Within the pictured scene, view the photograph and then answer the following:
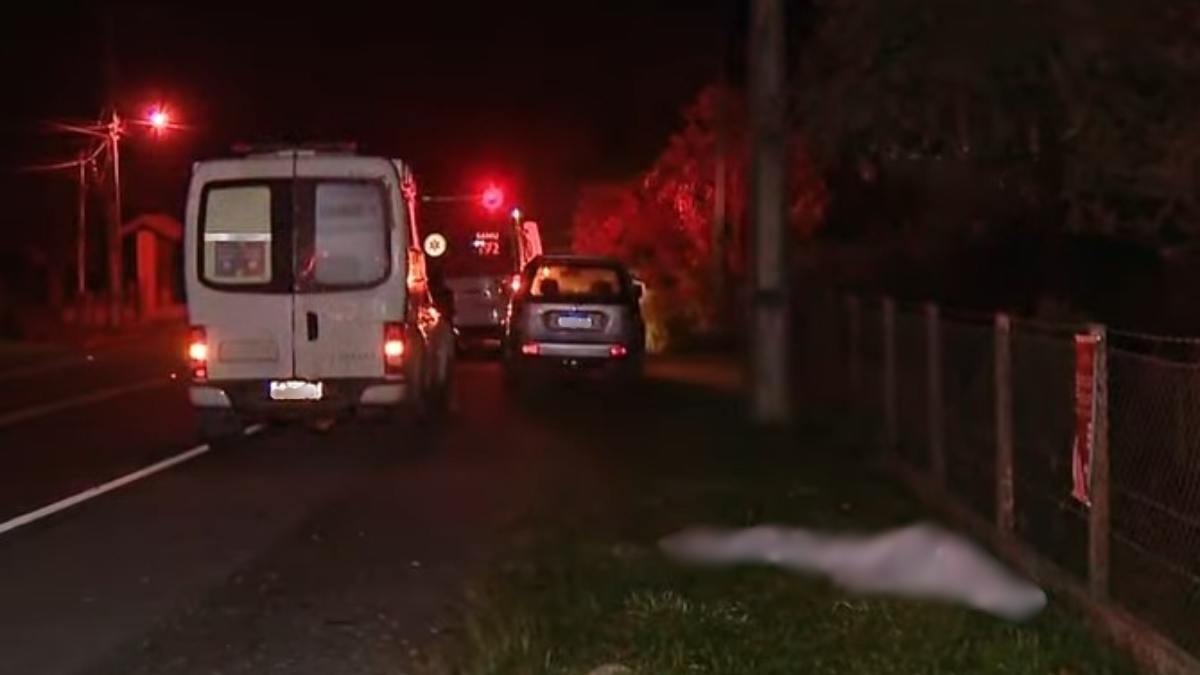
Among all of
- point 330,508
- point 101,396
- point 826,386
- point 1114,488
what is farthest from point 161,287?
point 1114,488

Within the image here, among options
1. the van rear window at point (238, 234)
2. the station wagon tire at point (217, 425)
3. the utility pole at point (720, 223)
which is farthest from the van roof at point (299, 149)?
the utility pole at point (720, 223)

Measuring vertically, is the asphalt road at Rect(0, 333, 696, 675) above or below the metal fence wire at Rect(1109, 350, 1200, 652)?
below

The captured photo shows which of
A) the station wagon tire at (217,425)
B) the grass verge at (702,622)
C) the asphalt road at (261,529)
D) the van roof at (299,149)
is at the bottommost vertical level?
the asphalt road at (261,529)

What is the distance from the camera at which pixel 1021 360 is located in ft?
39.9

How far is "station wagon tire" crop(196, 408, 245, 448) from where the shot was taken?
62.2 ft

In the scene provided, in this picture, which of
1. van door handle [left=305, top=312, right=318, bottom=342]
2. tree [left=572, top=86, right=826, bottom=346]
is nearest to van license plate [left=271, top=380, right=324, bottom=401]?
van door handle [left=305, top=312, right=318, bottom=342]

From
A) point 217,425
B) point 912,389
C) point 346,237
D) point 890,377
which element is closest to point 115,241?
point 217,425

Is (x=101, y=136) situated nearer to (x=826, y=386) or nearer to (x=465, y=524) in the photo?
(x=826, y=386)

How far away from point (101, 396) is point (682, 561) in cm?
1610

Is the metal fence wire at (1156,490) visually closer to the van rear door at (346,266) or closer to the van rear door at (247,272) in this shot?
the van rear door at (346,266)

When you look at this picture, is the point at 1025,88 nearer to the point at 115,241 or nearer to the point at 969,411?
the point at 969,411

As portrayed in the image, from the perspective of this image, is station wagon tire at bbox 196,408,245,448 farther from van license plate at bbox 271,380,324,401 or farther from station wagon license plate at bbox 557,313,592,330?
station wagon license plate at bbox 557,313,592,330

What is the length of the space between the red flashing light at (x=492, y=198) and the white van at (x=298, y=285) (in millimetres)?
14074

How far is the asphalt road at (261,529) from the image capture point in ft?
33.0
